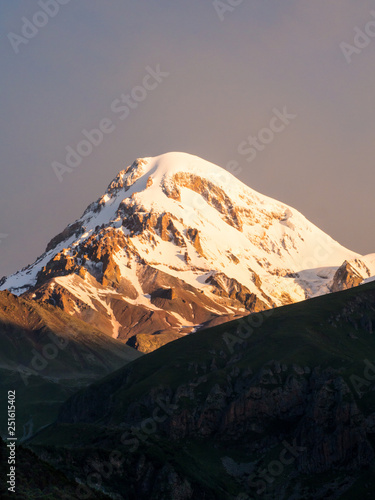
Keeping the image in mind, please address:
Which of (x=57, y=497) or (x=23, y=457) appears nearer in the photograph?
(x=57, y=497)

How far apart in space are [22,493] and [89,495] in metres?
22.2

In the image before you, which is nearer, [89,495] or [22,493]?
[22,493]

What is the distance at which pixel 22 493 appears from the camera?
502 feet

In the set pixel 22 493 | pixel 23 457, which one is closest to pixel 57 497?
pixel 22 493

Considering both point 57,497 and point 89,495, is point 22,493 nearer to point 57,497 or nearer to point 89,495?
point 57,497

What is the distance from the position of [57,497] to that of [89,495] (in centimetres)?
1333

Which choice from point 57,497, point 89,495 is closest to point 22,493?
point 57,497

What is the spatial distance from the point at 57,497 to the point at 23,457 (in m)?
22.1

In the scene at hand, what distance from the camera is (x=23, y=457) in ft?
587

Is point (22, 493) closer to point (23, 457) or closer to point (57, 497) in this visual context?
point (57, 497)

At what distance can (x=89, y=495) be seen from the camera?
17162 cm

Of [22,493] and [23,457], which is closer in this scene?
[22,493]
